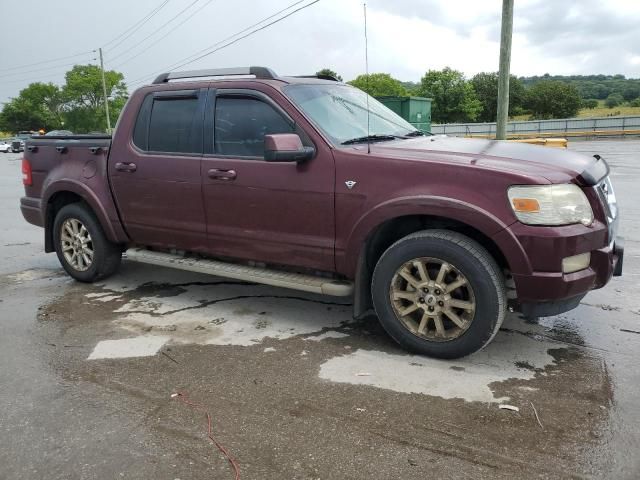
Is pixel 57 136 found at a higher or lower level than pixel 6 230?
A: higher

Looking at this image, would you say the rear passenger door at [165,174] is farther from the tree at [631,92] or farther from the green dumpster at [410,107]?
the tree at [631,92]

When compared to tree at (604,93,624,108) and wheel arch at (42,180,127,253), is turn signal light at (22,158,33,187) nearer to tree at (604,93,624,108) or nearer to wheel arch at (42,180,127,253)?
wheel arch at (42,180,127,253)

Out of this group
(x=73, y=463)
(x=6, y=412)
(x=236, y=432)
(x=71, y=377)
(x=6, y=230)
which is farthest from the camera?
(x=6, y=230)

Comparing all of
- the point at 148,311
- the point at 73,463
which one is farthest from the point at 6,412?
the point at 148,311

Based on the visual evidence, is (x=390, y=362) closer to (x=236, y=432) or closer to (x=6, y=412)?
(x=236, y=432)

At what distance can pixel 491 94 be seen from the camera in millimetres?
84812

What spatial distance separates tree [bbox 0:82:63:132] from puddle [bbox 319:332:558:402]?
106 metres

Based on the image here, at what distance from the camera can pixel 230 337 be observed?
13.6ft

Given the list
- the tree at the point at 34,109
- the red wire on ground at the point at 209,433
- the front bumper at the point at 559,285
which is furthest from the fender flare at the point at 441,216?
the tree at the point at 34,109

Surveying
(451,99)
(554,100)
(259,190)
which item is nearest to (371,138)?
(259,190)

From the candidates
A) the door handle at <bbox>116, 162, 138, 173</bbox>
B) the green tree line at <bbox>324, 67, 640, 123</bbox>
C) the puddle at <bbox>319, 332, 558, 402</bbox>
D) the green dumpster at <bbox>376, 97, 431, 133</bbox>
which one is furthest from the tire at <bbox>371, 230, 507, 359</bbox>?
the green tree line at <bbox>324, 67, 640, 123</bbox>

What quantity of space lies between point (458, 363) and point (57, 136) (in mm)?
4414

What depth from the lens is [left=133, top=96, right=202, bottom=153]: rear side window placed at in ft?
15.2

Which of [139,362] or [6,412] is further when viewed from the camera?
[139,362]
